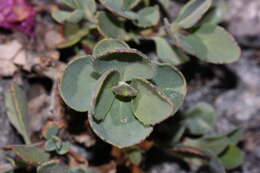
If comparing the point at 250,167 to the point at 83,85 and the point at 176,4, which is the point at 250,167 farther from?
the point at 83,85

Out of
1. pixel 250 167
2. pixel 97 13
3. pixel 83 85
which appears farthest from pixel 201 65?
pixel 83 85

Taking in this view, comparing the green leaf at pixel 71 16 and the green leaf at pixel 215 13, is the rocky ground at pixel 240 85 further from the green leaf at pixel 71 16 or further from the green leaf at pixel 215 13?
the green leaf at pixel 71 16

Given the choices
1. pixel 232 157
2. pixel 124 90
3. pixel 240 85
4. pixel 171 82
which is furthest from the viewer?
pixel 240 85

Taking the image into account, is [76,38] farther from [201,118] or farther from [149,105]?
[201,118]

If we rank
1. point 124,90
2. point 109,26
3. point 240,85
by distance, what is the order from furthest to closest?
point 240,85
point 109,26
point 124,90

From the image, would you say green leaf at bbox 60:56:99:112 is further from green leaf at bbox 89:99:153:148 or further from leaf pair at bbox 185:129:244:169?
leaf pair at bbox 185:129:244:169

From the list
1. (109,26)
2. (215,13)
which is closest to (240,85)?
(215,13)

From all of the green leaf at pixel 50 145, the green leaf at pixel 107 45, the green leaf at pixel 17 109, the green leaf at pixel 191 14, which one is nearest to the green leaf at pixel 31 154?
the green leaf at pixel 50 145
